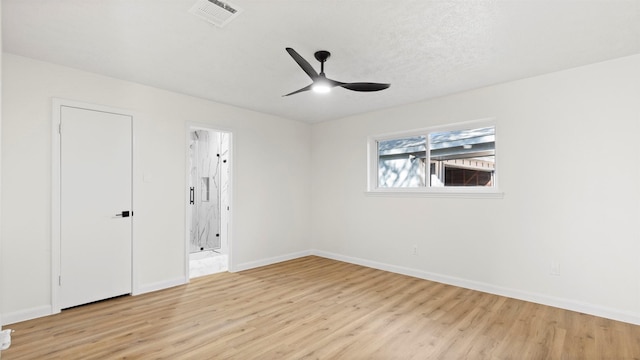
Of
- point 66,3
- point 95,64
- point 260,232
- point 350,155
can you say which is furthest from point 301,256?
point 66,3

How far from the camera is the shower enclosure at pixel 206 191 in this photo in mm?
6395

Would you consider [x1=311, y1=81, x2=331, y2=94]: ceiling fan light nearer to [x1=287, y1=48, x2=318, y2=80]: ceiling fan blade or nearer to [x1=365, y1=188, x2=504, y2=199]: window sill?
[x1=287, y1=48, x2=318, y2=80]: ceiling fan blade

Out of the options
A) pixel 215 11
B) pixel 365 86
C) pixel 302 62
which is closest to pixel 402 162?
pixel 365 86

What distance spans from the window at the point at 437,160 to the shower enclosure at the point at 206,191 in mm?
3331

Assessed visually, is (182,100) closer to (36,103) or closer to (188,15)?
(36,103)

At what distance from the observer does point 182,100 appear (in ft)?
13.3

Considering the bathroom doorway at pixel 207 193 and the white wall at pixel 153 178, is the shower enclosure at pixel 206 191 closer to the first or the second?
the bathroom doorway at pixel 207 193

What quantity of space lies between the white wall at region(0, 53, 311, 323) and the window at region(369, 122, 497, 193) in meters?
1.54

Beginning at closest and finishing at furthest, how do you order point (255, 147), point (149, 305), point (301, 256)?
point (149, 305) < point (255, 147) < point (301, 256)

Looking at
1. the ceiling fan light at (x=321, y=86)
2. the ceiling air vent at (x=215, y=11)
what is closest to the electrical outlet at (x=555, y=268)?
the ceiling fan light at (x=321, y=86)

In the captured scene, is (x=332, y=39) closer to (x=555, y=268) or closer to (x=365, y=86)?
(x=365, y=86)

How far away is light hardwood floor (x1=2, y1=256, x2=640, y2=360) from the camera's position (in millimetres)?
2385

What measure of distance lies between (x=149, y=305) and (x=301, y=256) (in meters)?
2.69

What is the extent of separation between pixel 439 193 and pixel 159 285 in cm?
379
